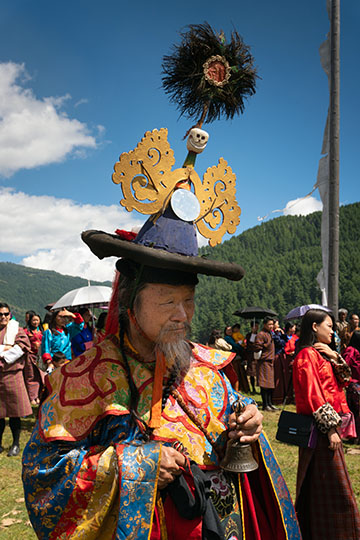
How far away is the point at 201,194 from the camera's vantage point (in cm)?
207

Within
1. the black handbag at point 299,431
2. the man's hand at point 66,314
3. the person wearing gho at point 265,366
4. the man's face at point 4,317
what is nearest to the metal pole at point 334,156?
the black handbag at point 299,431

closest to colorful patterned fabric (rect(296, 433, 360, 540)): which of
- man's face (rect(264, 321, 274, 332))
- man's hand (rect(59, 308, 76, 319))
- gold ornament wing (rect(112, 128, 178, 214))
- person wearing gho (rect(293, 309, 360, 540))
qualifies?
person wearing gho (rect(293, 309, 360, 540))

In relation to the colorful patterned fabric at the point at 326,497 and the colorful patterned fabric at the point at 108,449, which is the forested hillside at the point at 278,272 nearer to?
the colorful patterned fabric at the point at 326,497

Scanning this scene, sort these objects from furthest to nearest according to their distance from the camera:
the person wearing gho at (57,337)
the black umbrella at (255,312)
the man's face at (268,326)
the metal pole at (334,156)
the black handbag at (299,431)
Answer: the black umbrella at (255,312)
the man's face at (268,326)
the person wearing gho at (57,337)
the metal pole at (334,156)
the black handbag at (299,431)

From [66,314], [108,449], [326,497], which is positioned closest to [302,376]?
[326,497]

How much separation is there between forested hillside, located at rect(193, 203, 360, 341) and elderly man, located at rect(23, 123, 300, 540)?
67.7 meters

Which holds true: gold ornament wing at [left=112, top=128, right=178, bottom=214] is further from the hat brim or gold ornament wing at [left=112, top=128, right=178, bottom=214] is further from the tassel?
the tassel

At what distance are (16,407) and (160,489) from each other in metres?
5.20

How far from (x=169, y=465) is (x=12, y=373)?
5355 mm

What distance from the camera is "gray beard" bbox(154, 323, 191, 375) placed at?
6.20 feet

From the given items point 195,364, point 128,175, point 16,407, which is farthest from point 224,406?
point 16,407

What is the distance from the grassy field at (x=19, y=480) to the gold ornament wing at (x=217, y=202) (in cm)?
372

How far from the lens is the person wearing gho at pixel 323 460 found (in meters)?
3.46

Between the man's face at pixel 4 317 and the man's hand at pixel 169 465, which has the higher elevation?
the man's face at pixel 4 317
